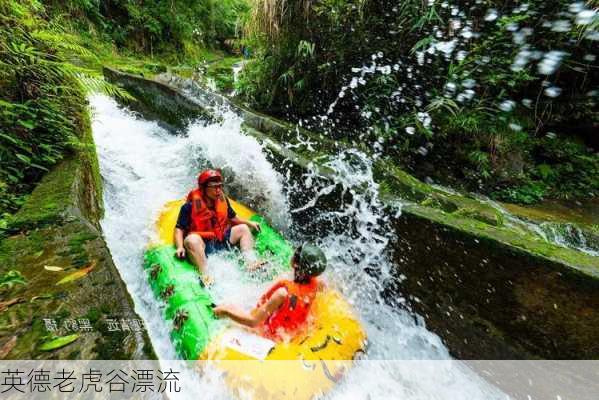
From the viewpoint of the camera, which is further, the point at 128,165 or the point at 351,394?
the point at 128,165

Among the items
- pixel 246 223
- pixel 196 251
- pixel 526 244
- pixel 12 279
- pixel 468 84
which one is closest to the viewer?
pixel 12 279

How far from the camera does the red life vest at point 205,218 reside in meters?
Result: 3.60

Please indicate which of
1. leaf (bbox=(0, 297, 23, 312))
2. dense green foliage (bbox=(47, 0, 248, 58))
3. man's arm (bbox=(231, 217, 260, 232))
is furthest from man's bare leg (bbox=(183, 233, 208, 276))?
dense green foliage (bbox=(47, 0, 248, 58))

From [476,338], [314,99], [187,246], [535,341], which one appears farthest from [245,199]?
[535,341]

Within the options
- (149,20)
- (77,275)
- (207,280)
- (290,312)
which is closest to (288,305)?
(290,312)

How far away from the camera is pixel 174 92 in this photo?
273 inches

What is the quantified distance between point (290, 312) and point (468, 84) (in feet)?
13.4

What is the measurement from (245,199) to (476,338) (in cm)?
354

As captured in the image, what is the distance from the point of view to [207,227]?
3.64 meters

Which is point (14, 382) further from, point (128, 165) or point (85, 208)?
point (128, 165)

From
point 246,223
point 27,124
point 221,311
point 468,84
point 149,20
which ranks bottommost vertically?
point 221,311

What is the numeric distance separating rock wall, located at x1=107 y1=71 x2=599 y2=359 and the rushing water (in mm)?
217

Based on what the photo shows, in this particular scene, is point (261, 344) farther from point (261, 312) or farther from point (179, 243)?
point (179, 243)

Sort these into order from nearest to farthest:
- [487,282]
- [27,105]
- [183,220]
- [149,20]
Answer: [487,282]
[27,105]
[183,220]
[149,20]
